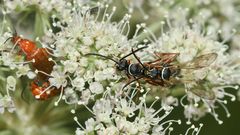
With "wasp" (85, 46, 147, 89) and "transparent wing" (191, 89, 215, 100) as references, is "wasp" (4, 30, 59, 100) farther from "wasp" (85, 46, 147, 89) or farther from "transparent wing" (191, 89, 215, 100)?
"transparent wing" (191, 89, 215, 100)

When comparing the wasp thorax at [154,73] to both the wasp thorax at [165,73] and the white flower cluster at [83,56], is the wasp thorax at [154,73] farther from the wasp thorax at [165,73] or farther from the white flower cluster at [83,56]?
the white flower cluster at [83,56]

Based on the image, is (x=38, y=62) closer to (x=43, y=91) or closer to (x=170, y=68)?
(x=43, y=91)

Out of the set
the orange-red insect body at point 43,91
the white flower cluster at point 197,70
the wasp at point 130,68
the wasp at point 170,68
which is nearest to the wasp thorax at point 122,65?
the wasp at point 130,68

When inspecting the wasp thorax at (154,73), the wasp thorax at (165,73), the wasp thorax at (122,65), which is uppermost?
the wasp thorax at (122,65)

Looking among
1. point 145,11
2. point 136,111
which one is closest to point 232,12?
point 145,11

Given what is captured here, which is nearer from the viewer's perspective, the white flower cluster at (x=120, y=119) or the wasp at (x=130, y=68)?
the white flower cluster at (x=120, y=119)

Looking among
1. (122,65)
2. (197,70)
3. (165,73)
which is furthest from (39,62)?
(197,70)

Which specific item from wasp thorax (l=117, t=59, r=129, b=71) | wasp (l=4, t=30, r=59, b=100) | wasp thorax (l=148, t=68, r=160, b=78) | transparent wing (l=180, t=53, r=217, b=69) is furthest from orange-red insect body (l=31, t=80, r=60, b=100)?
transparent wing (l=180, t=53, r=217, b=69)

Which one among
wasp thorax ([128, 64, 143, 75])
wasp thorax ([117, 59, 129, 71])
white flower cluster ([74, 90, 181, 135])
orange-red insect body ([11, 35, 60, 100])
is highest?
orange-red insect body ([11, 35, 60, 100])
